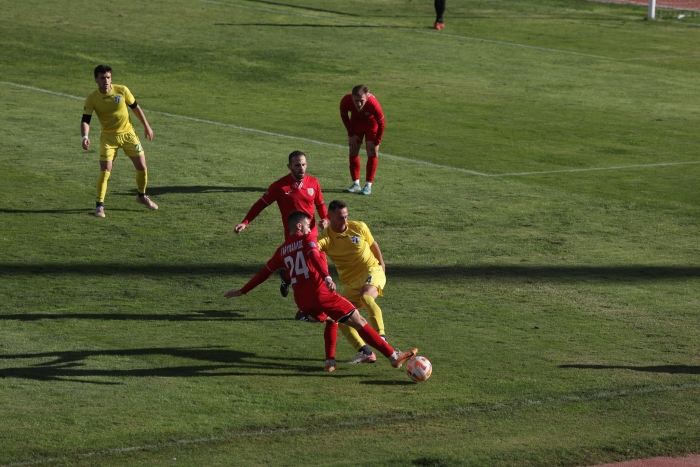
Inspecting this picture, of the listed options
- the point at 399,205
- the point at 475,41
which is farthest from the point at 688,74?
the point at 399,205

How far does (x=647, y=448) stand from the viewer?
31.1ft

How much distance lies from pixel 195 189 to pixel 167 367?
343 inches

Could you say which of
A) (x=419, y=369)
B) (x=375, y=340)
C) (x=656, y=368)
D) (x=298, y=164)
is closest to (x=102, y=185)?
(x=298, y=164)

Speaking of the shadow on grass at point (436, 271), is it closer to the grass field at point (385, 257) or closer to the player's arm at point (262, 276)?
the grass field at point (385, 257)

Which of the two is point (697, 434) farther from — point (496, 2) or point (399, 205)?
point (496, 2)

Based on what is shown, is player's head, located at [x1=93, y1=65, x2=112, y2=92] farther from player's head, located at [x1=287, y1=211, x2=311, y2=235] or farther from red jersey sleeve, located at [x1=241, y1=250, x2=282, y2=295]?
player's head, located at [x1=287, y1=211, x2=311, y2=235]

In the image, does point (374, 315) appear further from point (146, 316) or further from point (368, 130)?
point (368, 130)

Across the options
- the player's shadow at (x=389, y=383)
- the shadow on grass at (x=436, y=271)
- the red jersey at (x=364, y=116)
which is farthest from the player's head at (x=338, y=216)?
the red jersey at (x=364, y=116)

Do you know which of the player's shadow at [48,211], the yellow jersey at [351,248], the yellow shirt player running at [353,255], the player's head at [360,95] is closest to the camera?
the yellow shirt player running at [353,255]

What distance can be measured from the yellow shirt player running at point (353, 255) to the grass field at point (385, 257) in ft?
2.51

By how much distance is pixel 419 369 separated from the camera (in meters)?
10.8

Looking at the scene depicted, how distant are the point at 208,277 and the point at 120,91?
4.23 metres

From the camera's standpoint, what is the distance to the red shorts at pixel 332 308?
35.7ft

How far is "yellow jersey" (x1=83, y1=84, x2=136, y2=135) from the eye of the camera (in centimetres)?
1734
